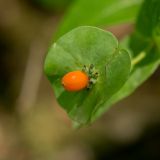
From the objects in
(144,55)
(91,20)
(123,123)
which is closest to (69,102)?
(144,55)

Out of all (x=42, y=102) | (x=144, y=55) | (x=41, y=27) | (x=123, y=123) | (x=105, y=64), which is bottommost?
(x=123, y=123)

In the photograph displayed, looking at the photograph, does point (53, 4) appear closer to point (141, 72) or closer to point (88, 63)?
point (141, 72)

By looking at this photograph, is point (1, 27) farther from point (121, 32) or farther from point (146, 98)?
point (146, 98)

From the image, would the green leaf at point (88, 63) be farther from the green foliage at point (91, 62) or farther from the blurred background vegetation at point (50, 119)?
the blurred background vegetation at point (50, 119)

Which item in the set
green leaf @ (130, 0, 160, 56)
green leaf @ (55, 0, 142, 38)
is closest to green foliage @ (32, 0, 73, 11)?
green leaf @ (55, 0, 142, 38)

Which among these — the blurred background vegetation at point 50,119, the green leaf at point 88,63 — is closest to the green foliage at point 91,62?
the green leaf at point 88,63

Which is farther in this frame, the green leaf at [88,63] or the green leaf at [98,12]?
the green leaf at [98,12]
